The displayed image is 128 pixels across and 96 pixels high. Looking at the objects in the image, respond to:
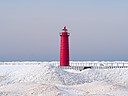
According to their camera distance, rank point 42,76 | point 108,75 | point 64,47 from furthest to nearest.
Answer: point 64,47
point 108,75
point 42,76

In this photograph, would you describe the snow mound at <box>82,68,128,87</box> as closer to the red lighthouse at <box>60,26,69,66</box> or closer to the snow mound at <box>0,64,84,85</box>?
the snow mound at <box>0,64,84,85</box>

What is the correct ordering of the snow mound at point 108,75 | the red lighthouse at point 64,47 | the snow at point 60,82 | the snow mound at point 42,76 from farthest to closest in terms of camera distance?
the red lighthouse at point 64,47 < the snow mound at point 108,75 < the snow mound at point 42,76 < the snow at point 60,82

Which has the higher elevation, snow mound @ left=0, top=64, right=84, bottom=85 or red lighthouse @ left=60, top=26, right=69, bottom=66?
red lighthouse @ left=60, top=26, right=69, bottom=66

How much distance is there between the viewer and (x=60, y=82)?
1669 centimetres

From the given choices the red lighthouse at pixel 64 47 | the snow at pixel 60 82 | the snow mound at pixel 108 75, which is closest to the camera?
the snow at pixel 60 82

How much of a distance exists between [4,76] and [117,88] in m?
7.93

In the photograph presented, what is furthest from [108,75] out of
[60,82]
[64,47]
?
[60,82]

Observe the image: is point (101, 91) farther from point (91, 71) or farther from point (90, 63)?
point (90, 63)

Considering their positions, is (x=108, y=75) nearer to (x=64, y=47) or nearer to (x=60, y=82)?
(x=64, y=47)

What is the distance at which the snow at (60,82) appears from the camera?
38.6 feet

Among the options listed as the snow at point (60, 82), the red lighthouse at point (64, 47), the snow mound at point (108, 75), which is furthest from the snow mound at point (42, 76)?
the red lighthouse at point (64, 47)

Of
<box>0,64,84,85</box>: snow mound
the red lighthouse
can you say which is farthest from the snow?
the red lighthouse

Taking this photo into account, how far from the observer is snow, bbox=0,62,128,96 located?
1177cm

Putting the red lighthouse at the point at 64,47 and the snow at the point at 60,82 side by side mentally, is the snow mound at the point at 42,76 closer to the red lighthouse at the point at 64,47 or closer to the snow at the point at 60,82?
the snow at the point at 60,82
